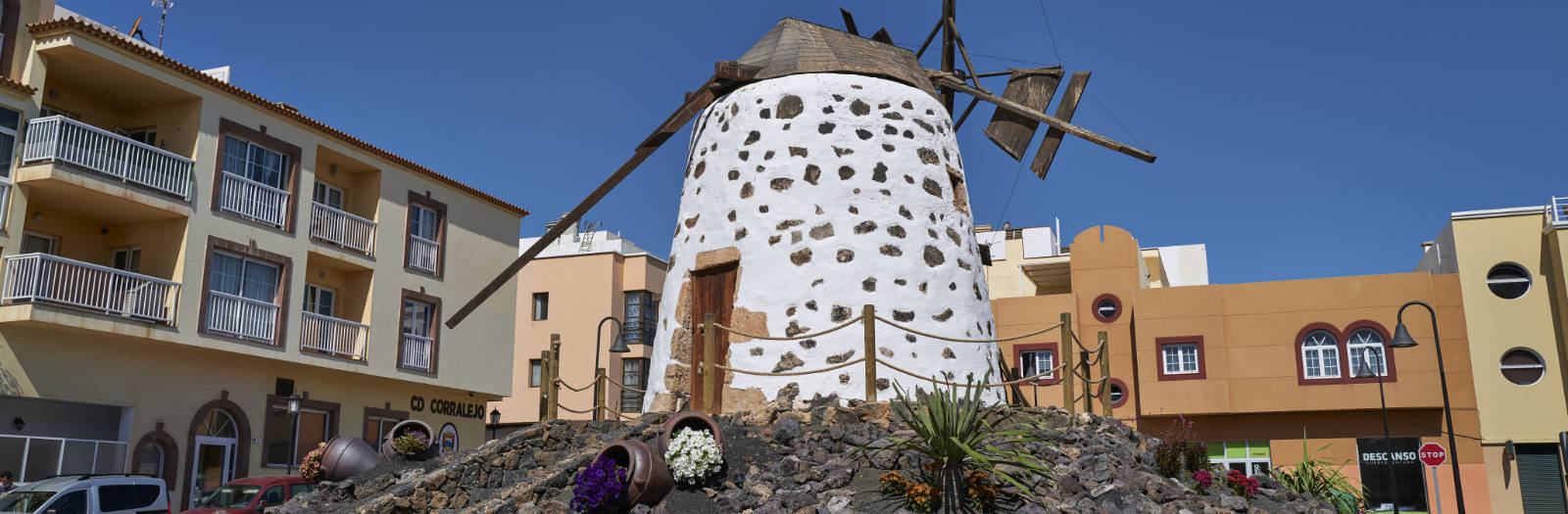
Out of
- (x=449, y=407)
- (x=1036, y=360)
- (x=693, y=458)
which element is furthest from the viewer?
(x=1036, y=360)

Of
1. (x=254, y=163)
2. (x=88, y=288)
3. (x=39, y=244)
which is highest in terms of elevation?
(x=254, y=163)

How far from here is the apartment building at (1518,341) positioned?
32031 mm

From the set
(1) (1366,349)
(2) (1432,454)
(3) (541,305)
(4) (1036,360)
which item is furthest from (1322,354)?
(3) (541,305)

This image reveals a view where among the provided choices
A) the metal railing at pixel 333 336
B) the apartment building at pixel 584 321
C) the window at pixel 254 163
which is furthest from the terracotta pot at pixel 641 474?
the apartment building at pixel 584 321

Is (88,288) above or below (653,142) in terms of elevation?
below

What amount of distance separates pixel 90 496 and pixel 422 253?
13.5 metres

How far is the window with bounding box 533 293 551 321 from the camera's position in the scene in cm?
4466

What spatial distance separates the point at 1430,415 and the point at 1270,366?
438 centimetres

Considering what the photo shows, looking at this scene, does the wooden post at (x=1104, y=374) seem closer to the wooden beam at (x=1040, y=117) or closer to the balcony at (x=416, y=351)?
the wooden beam at (x=1040, y=117)

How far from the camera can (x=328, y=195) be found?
27859 mm

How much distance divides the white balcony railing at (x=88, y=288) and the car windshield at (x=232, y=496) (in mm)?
4882

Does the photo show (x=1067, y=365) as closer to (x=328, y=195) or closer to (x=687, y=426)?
(x=687, y=426)

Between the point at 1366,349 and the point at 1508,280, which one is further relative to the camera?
the point at 1366,349

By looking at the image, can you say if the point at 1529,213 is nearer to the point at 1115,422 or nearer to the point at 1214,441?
the point at 1214,441
